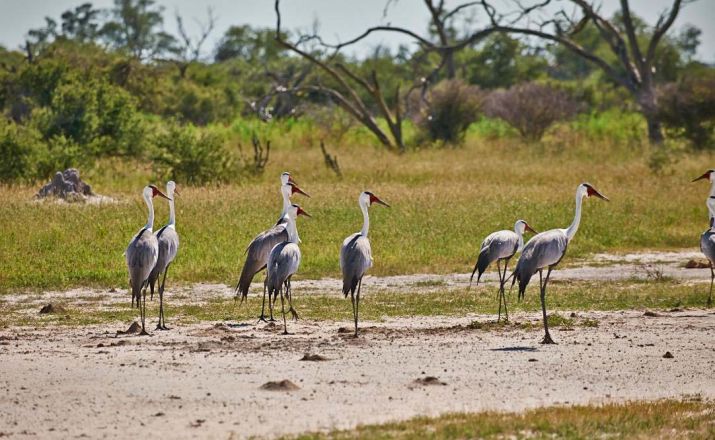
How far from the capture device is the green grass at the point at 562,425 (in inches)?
335

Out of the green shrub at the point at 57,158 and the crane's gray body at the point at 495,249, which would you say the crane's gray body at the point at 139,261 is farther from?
the green shrub at the point at 57,158

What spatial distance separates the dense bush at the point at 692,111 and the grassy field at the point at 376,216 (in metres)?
3.38

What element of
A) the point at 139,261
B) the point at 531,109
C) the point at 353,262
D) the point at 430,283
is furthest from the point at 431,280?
the point at 531,109

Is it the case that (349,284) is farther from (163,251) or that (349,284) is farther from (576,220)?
(576,220)

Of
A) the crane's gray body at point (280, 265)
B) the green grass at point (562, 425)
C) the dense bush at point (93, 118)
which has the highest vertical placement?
the dense bush at point (93, 118)

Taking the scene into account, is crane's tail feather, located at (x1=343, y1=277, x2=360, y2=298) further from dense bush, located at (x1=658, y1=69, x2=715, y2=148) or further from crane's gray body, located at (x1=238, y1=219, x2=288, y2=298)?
dense bush, located at (x1=658, y1=69, x2=715, y2=148)

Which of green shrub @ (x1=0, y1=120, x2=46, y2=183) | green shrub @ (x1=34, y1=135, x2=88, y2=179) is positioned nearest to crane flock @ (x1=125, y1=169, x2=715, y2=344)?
green shrub @ (x1=0, y1=120, x2=46, y2=183)

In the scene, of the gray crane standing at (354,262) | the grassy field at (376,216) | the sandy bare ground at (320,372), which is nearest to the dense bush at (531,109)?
the grassy field at (376,216)

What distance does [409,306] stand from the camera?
15.2m

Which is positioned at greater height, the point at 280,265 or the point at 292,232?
the point at 292,232

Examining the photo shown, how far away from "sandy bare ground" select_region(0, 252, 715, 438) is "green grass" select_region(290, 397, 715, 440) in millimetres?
341

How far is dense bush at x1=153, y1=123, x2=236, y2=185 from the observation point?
29.2 m

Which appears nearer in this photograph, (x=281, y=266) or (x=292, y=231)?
(x=281, y=266)

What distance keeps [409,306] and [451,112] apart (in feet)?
88.9
